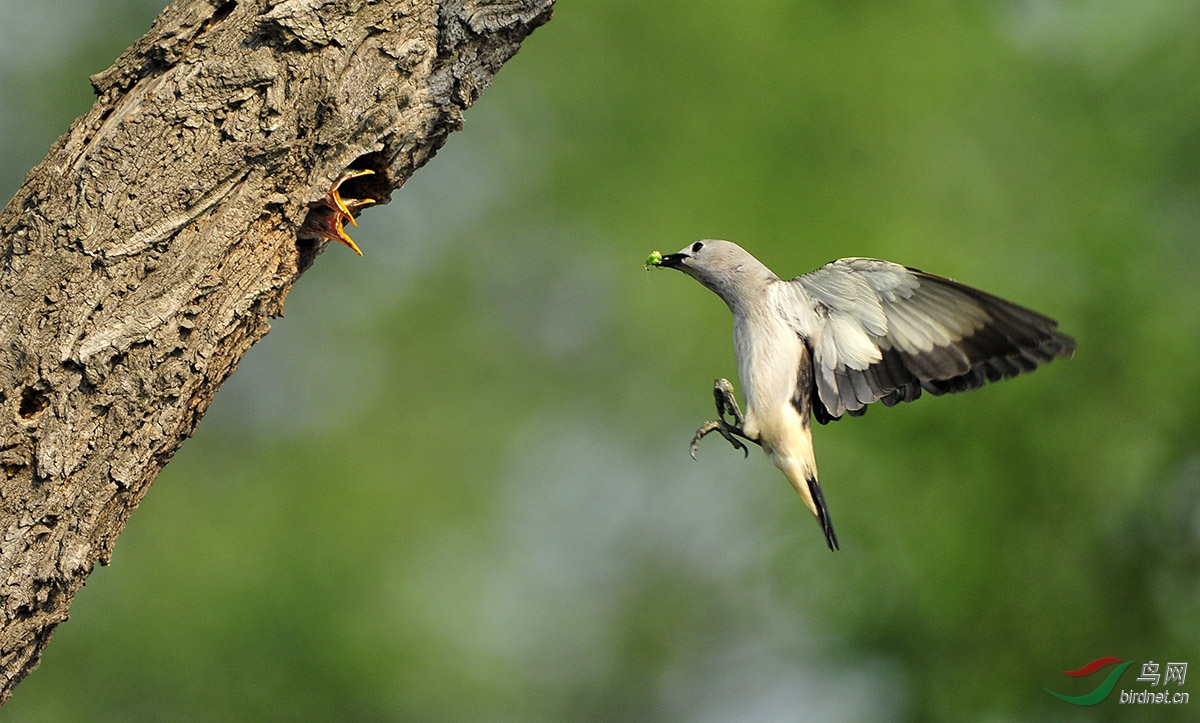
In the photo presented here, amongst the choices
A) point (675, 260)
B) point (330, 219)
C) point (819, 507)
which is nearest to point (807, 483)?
point (819, 507)

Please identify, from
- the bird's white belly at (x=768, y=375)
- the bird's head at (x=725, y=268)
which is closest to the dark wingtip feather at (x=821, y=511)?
the bird's white belly at (x=768, y=375)

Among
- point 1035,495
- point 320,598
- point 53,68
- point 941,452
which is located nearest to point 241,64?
point 320,598

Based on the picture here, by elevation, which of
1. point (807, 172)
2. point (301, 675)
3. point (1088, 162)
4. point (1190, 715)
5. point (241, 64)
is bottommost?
point (301, 675)

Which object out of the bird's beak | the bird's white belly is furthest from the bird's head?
the bird's white belly

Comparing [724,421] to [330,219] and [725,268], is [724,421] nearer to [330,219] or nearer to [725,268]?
[725,268]

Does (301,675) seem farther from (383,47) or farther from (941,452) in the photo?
(383,47)

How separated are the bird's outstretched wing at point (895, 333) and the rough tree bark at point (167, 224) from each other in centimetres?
169

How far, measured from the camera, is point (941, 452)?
12375 millimetres

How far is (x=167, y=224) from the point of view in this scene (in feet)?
11.7

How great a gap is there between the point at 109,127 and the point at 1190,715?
465 inches

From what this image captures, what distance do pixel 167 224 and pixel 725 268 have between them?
223 cm

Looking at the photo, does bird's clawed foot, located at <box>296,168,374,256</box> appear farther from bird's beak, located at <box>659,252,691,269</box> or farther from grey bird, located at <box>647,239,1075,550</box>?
grey bird, located at <box>647,239,1075,550</box>

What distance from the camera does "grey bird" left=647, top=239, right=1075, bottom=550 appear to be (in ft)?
14.4

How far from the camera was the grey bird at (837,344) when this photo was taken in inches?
172
